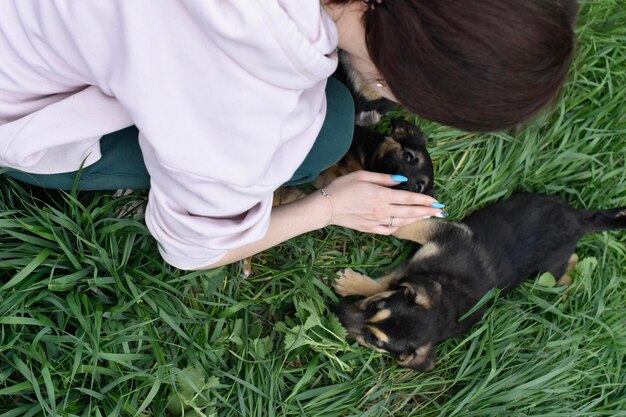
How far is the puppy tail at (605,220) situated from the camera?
321cm

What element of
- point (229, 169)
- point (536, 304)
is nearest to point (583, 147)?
point (536, 304)

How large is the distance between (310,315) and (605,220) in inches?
68.1

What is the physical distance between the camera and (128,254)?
2629 millimetres

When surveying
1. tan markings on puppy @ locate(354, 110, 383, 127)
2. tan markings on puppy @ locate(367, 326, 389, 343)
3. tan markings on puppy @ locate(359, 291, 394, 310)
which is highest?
tan markings on puppy @ locate(354, 110, 383, 127)

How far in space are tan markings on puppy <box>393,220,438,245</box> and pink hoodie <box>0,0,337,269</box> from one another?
143cm

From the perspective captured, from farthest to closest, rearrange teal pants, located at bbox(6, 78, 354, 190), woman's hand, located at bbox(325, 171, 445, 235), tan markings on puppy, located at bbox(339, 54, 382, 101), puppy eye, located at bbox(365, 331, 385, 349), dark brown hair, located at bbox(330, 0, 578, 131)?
puppy eye, located at bbox(365, 331, 385, 349) → woman's hand, located at bbox(325, 171, 445, 235) → tan markings on puppy, located at bbox(339, 54, 382, 101) → teal pants, located at bbox(6, 78, 354, 190) → dark brown hair, located at bbox(330, 0, 578, 131)

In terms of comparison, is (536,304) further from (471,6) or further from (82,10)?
(82,10)

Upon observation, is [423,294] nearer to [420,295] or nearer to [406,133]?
[420,295]

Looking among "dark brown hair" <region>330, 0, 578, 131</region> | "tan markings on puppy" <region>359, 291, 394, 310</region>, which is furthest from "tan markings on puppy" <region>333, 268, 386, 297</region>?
"dark brown hair" <region>330, 0, 578, 131</region>

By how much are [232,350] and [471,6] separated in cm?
209

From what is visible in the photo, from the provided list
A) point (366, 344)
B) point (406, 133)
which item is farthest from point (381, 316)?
point (406, 133)

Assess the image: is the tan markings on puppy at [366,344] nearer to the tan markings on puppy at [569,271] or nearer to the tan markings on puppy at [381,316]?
the tan markings on puppy at [381,316]

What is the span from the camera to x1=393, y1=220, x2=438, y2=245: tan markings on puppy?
3.24m

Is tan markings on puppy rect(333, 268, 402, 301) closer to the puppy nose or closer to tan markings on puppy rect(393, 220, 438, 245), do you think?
tan markings on puppy rect(393, 220, 438, 245)
